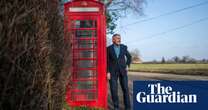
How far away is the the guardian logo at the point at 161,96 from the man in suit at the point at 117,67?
7.57ft

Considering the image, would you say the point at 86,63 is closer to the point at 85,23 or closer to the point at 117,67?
the point at 117,67

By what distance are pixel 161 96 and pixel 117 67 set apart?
246cm

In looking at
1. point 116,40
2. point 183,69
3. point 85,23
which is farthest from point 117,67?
point 183,69

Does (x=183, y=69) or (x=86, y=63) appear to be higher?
(x=86, y=63)

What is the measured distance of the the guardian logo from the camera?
7898 mm

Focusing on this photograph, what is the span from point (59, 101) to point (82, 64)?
4.08m

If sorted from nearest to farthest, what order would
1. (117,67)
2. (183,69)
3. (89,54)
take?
(117,67)
(89,54)
(183,69)

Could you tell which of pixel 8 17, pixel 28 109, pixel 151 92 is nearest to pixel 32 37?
pixel 8 17

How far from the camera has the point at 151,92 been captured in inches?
311

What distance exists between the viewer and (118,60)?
10.3 m

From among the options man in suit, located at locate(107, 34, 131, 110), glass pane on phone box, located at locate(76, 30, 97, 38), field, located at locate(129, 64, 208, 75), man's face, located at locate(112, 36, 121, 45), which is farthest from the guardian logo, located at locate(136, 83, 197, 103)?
field, located at locate(129, 64, 208, 75)

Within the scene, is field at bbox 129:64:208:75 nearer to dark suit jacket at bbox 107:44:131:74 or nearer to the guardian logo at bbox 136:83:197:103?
dark suit jacket at bbox 107:44:131:74

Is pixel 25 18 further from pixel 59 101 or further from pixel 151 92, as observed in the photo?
pixel 151 92

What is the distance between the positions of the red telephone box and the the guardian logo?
8.26ft
